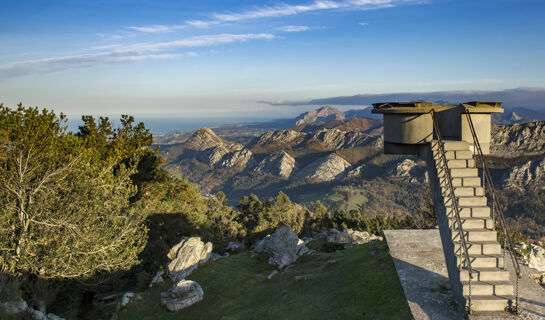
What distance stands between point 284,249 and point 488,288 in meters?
13.6

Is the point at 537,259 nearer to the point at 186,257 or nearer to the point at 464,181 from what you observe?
the point at 464,181

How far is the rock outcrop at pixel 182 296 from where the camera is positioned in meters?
16.9

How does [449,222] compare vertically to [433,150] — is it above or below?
below

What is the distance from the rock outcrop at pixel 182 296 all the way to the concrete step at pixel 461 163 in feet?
46.4

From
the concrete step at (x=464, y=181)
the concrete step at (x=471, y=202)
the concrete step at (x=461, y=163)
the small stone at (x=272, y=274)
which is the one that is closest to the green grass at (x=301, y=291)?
the small stone at (x=272, y=274)

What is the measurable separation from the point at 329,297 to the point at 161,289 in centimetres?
1154

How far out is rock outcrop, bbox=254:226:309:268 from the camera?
811 inches

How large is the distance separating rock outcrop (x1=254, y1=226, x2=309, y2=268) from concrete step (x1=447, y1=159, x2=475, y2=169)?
12.3 meters

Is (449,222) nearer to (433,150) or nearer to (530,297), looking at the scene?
(433,150)

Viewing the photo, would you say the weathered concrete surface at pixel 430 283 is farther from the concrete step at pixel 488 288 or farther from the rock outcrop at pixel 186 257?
the rock outcrop at pixel 186 257

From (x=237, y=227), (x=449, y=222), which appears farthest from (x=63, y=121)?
(x=237, y=227)

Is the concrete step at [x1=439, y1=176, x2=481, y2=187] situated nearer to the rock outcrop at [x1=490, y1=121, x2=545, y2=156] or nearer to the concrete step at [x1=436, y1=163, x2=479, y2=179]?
the concrete step at [x1=436, y1=163, x2=479, y2=179]

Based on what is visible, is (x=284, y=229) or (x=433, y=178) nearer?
(x=433, y=178)

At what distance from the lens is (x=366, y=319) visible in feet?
33.1
